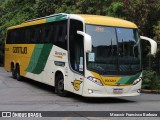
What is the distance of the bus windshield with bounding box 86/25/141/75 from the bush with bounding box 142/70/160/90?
16.5 ft

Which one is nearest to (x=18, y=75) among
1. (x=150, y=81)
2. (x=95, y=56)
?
(x=150, y=81)

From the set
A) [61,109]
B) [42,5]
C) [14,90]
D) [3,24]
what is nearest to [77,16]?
[61,109]

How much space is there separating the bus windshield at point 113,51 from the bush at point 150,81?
5.03 meters

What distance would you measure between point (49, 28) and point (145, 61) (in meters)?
6.23

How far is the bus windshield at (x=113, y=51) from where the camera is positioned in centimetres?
1462

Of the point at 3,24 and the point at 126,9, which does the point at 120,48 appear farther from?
the point at 3,24

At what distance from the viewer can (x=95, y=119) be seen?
1132 centimetres

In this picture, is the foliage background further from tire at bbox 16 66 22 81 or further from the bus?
the bus

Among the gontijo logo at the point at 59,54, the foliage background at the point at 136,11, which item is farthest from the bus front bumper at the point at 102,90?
the foliage background at the point at 136,11

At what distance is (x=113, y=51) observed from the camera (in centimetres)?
1491

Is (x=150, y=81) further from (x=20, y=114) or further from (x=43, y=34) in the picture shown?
(x=20, y=114)

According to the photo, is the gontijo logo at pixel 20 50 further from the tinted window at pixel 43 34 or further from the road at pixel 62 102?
the road at pixel 62 102

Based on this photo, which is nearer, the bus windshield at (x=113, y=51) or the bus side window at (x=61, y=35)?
the bus windshield at (x=113, y=51)

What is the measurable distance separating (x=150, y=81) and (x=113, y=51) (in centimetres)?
609
